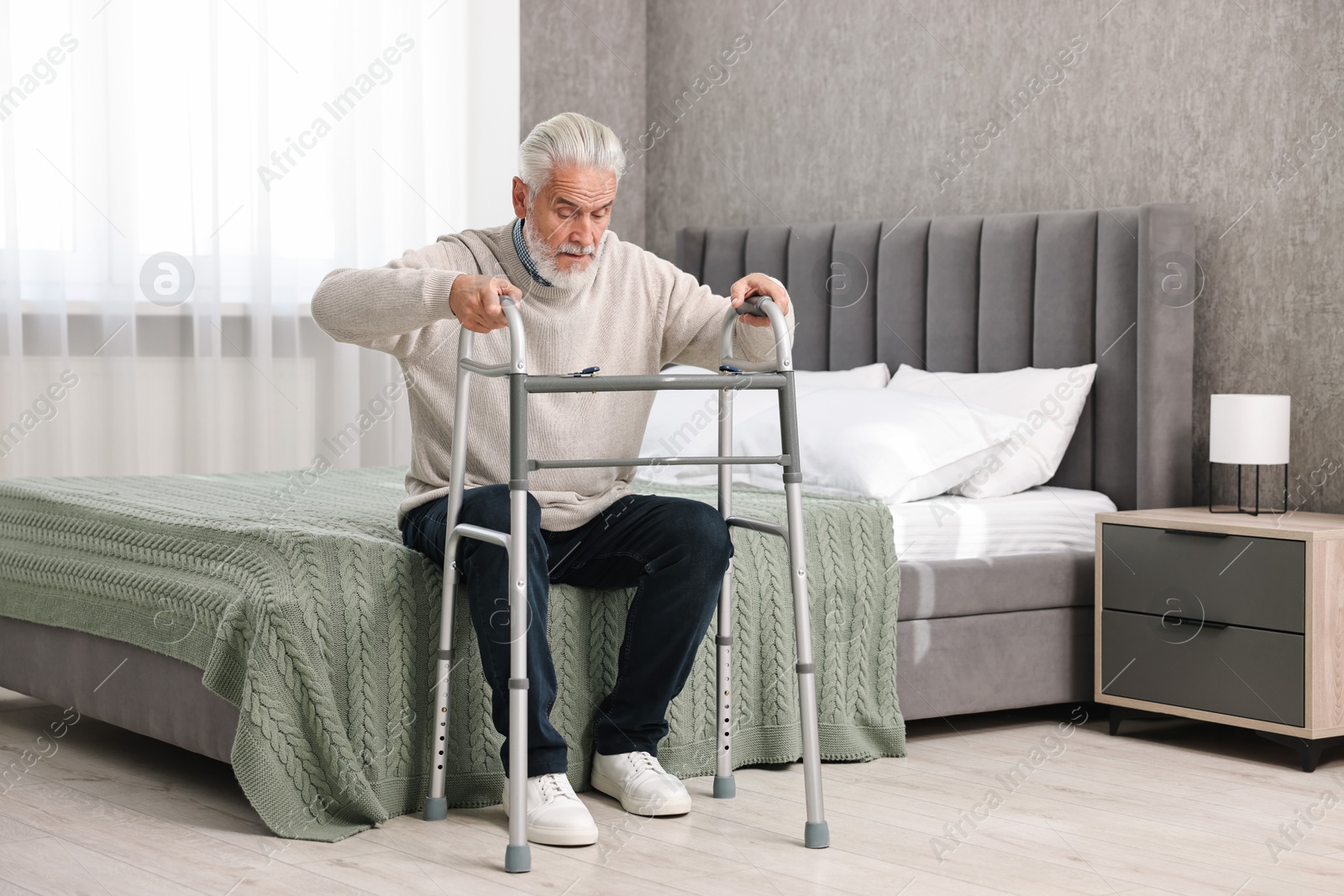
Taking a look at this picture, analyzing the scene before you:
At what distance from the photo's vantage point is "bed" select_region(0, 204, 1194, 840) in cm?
228

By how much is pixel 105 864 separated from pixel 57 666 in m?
0.84

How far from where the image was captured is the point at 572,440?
2.47 meters

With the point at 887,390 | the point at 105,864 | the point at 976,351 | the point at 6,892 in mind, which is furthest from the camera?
the point at 976,351

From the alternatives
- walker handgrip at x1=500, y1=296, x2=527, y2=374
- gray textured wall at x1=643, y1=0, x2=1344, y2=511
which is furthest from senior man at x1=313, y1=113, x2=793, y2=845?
gray textured wall at x1=643, y1=0, x2=1344, y2=511

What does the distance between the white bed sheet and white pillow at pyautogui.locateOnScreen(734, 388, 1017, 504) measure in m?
0.06

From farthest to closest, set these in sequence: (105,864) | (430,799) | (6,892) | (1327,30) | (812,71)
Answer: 1. (812,71)
2. (1327,30)
3. (430,799)
4. (105,864)
5. (6,892)

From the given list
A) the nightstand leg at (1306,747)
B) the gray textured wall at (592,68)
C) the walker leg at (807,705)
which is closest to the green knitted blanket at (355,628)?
the walker leg at (807,705)

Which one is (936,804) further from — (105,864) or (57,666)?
(57,666)

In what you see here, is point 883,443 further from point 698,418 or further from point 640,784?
point 640,784

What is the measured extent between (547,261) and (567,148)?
195mm

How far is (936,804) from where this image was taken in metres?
2.51

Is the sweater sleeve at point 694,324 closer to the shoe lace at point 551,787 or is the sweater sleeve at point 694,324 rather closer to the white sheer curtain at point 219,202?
the shoe lace at point 551,787

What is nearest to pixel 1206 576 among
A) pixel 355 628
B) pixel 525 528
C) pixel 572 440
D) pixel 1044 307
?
pixel 1044 307

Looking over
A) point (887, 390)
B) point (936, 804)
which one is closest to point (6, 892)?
point (936, 804)
